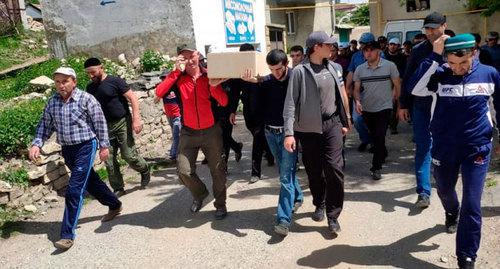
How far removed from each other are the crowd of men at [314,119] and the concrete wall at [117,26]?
550 cm

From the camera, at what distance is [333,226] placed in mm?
4434

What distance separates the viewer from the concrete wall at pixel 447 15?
20.5 meters

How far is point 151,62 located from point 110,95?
5.18m

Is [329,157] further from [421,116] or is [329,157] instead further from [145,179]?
[145,179]

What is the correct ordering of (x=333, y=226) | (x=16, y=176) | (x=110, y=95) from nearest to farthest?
(x=333, y=226) → (x=110, y=95) → (x=16, y=176)

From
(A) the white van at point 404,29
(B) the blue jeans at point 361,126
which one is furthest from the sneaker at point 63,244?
(A) the white van at point 404,29

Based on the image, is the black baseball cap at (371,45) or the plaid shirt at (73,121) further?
the black baseball cap at (371,45)

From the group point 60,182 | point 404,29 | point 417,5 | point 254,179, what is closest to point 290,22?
point 417,5

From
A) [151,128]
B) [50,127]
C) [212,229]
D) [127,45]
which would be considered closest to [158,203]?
[212,229]

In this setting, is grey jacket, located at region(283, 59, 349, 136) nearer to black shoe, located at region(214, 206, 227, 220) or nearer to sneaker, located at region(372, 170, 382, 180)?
black shoe, located at region(214, 206, 227, 220)

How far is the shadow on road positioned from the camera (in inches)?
153

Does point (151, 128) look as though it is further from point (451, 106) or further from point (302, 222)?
point (451, 106)

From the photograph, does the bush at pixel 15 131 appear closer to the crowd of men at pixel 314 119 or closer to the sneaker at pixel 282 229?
the crowd of men at pixel 314 119

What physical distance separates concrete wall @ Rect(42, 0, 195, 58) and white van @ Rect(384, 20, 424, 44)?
7874 millimetres
